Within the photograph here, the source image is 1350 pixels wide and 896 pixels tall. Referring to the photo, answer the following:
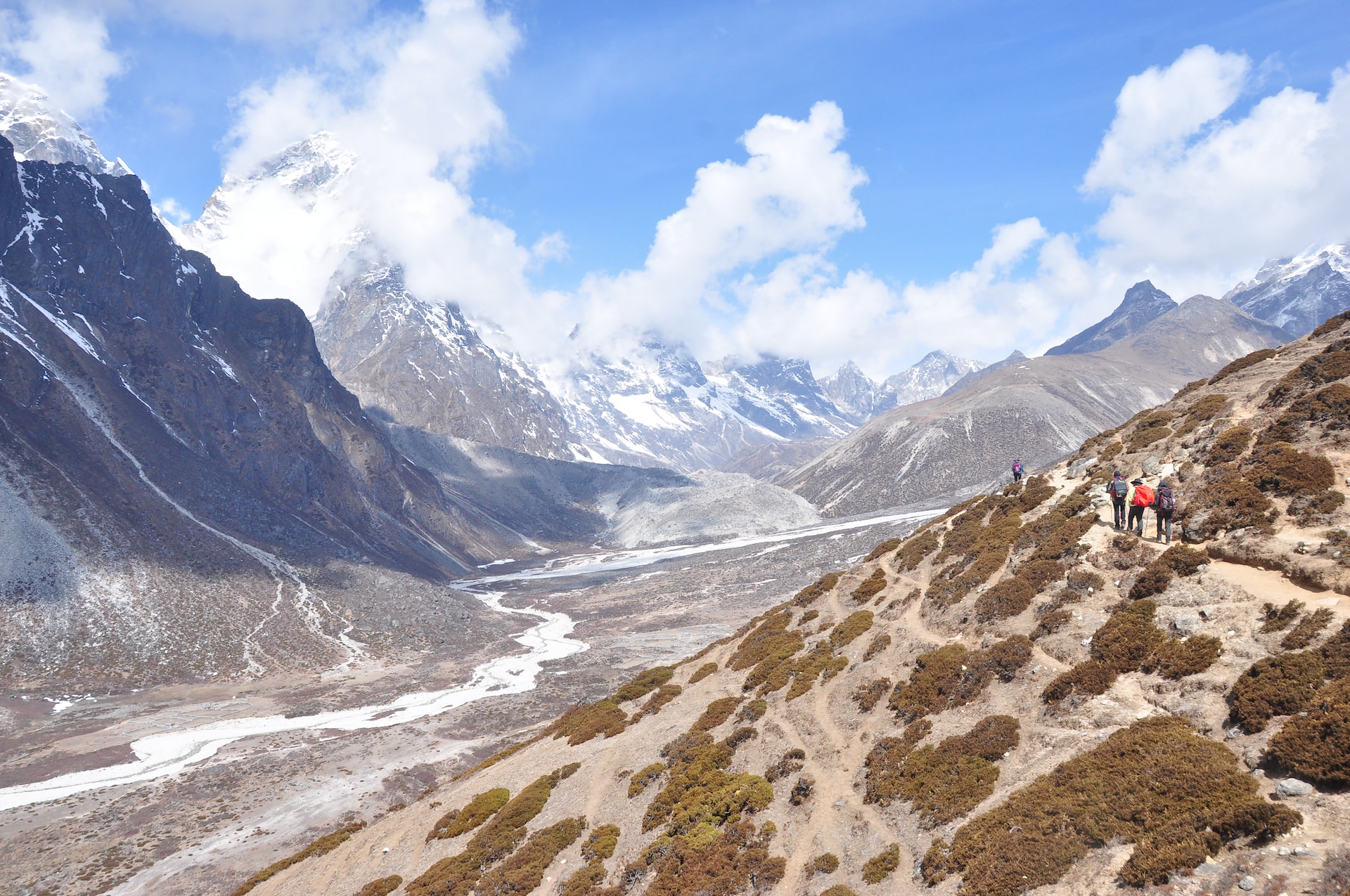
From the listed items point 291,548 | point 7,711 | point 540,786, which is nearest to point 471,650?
point 291,548

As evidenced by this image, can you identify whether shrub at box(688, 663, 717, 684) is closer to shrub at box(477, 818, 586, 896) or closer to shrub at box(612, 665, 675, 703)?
shrub at box(612, 665, 675, 703)

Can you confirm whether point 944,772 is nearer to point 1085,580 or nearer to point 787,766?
point 787,766

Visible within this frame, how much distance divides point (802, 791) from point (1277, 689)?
11290mm

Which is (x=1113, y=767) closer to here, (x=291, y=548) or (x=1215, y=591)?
(x=1215, y=591)

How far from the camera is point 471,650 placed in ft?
302

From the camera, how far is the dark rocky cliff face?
88375 millimetres

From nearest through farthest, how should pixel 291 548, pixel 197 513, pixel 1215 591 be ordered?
pixel 1215 591, pixel 197 513, pixel 291 548

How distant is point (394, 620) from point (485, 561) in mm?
85763

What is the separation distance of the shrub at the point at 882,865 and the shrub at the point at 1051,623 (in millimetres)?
8063

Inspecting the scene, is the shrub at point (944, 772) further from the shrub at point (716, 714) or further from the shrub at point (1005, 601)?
the shrub at point (716, 714)

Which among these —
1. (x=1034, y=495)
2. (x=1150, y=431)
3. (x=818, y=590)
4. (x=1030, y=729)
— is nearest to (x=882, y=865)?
(x=1030, y=729)

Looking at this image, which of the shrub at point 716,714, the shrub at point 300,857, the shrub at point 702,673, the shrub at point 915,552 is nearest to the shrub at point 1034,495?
the shrub at point 915,552

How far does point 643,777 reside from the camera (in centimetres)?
2452

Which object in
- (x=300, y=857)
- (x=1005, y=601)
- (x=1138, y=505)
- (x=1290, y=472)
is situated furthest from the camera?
(x=300, y=857)
